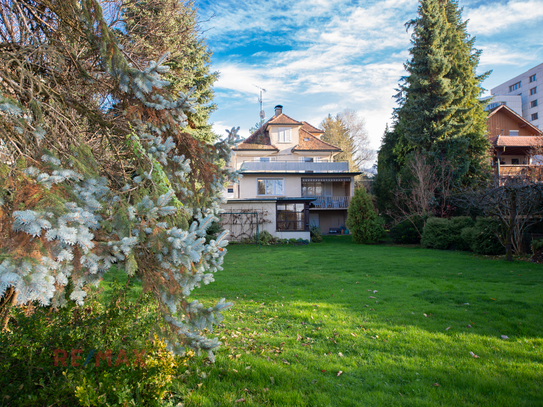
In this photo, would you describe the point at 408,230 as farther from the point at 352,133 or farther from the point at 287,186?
the point at 352,133

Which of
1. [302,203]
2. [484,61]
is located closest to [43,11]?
[302,203]

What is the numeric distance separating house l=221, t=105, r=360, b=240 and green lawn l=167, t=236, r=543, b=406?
11.7 metres

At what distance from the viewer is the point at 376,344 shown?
13.9 feet

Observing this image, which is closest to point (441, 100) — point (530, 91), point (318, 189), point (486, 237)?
point (318, 189)

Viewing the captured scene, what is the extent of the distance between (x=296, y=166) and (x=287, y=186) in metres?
1.98

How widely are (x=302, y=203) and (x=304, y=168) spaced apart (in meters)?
6.14

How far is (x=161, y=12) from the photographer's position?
5.44m

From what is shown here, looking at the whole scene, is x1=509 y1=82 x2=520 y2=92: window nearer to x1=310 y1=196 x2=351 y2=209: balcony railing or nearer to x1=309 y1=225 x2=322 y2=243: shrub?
x1=310 y1=196 x2=351 y2=209: balcony railing

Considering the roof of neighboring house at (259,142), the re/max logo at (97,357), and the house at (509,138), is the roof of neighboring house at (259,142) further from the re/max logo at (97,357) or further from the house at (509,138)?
the re/max logo at (97,357)

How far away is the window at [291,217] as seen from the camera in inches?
805

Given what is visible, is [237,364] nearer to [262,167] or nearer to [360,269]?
[360,269]

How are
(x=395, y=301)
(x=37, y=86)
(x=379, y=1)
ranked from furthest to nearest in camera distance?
(x=379, y=1) < (x=395, y=301) < (x=37, y=86)

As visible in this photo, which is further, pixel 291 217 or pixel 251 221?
pixel 291 217

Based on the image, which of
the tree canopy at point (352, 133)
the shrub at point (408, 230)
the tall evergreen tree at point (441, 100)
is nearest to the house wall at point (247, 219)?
the shrub at point (408, 230)
